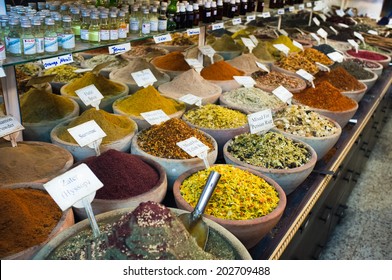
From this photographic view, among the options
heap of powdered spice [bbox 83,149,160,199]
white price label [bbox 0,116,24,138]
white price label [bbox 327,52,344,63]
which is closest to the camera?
heap of powdered spice [bbox 83,149,160,199]

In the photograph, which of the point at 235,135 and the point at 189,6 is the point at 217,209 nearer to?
the point at 235,135

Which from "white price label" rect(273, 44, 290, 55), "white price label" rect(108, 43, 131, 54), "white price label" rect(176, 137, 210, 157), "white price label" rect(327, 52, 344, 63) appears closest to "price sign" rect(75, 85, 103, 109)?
"white price label" rect(108, 43, 131, 54)

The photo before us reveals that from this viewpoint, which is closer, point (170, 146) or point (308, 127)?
point (170, 146)

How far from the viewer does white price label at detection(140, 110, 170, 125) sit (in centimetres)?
182

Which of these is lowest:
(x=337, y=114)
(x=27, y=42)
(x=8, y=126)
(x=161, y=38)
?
(x=337, y=114)

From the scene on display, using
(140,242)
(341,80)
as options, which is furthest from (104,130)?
(341,80)

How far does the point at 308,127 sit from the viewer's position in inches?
78.7

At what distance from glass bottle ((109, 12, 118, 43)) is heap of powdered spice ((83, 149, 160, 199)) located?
532 mm

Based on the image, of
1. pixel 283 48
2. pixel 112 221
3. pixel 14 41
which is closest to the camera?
pixel 112 221

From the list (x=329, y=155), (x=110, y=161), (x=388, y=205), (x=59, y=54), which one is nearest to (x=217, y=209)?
(x=110, y=161)

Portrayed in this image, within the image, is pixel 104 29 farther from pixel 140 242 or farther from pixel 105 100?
pixel 140 242

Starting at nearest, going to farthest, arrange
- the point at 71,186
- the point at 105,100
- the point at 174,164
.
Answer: the point at 71,186
the point at 174,164
the point at 105,100

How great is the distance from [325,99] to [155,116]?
109cm

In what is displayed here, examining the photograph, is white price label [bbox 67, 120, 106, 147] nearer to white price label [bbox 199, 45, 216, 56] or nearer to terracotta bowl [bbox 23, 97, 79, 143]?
terracotta bowl [bbox 23, 97, 79, 143]
